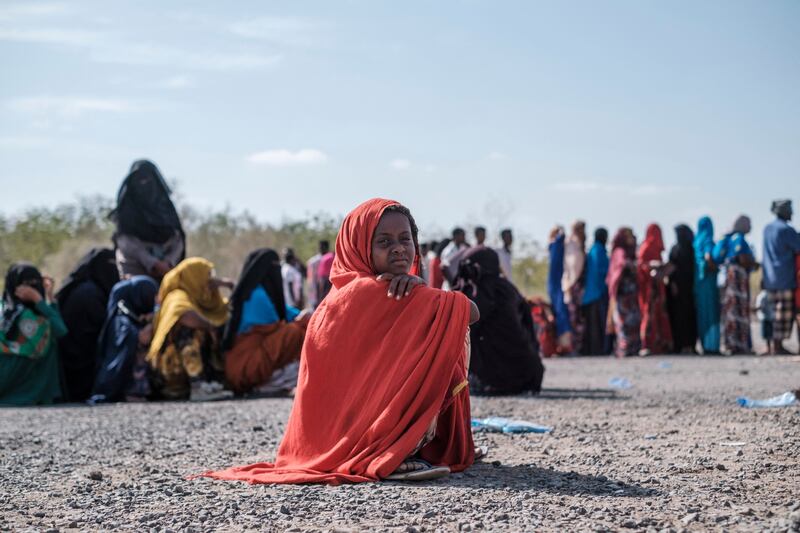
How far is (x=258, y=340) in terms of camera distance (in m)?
10.6

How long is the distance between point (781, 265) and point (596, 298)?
3.23 metres

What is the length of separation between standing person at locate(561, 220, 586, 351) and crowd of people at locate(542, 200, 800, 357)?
0.7 inches

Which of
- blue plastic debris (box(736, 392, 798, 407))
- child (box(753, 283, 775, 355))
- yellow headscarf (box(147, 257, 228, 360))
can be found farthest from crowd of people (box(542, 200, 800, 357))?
blue plastic debris (box(736, 392, 798, 407))

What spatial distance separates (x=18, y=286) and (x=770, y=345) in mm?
11059

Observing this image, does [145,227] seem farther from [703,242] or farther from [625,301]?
[703,242]

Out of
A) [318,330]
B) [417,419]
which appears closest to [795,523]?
[417,419]

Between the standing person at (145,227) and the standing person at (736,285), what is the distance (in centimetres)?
871

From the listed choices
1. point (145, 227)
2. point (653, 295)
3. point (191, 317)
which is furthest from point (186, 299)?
point (653, 295)

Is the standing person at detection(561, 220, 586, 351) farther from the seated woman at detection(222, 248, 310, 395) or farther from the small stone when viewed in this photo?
the small stone

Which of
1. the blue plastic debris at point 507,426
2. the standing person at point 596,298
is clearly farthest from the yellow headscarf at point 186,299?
the standing person at point 596,298

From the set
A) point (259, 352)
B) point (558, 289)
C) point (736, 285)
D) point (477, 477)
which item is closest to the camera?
point (477, 477)

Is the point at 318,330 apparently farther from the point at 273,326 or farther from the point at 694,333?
the point at 694,333

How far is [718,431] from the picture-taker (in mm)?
6359

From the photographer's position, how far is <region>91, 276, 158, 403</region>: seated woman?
33.6 ft
